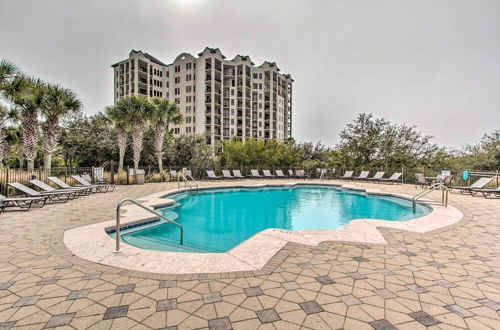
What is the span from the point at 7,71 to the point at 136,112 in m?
7.06

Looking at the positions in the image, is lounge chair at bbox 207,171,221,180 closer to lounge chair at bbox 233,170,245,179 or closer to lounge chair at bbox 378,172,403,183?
lounge chair at bbox 233,170,245,179

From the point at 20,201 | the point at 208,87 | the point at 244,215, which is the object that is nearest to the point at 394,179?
the point at 244,215

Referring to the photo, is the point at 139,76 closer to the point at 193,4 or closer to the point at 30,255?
the point at 193,4

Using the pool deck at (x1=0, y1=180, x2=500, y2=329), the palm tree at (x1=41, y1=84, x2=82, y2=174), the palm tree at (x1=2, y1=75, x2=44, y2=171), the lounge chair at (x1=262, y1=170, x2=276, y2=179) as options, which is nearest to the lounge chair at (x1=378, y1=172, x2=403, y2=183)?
the lounge chair at (x1=262, y1=170, x2=276, y2=179)

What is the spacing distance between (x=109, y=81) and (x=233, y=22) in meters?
51.4

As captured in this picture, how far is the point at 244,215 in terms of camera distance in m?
8.77

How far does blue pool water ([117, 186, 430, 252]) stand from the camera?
568 cm

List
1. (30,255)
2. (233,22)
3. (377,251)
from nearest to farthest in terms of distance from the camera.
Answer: (30,255) < (377,251) < (233,22)

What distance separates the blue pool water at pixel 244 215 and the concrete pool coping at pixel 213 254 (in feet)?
2.82

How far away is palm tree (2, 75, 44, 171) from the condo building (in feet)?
105

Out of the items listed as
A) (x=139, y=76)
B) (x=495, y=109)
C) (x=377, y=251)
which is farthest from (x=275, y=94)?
(x=377, y=251)

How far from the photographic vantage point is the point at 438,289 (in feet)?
8.87

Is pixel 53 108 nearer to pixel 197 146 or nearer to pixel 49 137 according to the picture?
pixel 49 137

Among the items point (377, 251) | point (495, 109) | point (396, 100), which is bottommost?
point (377, 251)
